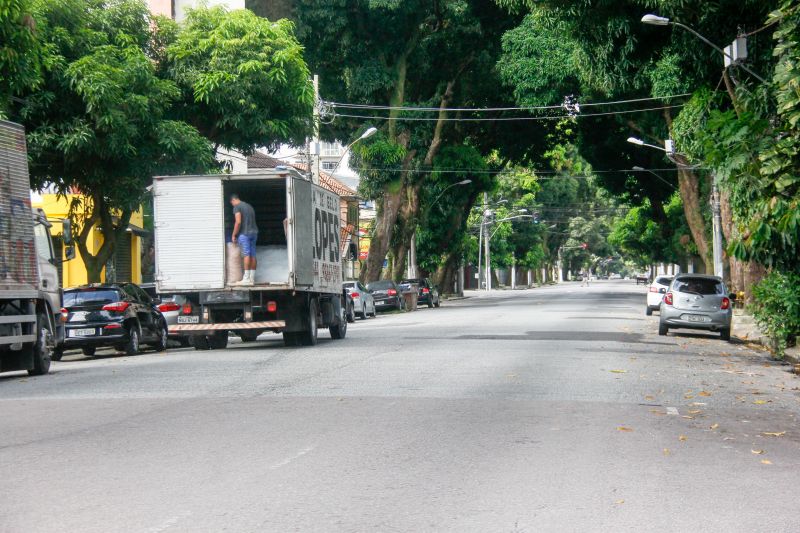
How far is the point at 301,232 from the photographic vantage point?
21703mm

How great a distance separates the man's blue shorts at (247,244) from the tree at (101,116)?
441 cm

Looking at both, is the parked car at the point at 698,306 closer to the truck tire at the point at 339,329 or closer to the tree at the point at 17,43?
the truck tire at the point at 339,329

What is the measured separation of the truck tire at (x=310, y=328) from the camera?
2267cm

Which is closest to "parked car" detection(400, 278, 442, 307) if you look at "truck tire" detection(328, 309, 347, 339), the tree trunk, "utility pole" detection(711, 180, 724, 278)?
the tree trunk

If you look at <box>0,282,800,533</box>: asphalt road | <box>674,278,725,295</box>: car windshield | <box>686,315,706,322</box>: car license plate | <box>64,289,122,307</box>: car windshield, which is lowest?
<box>0,282,800,533</box>: asphalt road

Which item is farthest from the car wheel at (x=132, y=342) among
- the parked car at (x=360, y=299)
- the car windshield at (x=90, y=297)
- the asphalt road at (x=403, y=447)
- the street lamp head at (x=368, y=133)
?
the street lamp head at (x=368, y=133)

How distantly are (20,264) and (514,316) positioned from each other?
2236 centimetres

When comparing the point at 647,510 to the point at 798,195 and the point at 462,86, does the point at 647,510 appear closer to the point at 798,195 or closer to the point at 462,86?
the point at 798,195

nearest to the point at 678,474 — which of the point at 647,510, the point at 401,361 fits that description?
the point at 647,510

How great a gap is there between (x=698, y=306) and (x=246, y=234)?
A: 1258 centimetres

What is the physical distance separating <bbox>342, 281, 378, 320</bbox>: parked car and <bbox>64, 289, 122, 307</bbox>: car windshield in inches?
663

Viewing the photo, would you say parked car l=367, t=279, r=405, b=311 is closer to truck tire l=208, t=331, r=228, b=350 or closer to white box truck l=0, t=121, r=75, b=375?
truck tire l=208, t=331, r=228, b=350

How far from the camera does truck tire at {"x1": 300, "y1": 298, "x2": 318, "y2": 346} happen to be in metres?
22.7

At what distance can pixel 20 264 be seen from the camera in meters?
17.3
